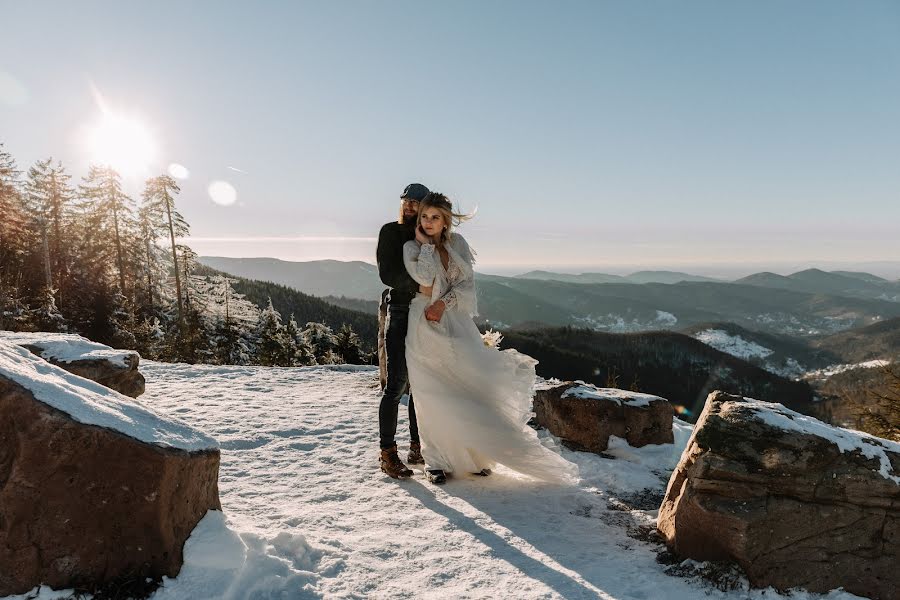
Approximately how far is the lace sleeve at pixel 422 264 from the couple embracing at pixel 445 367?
11 mm

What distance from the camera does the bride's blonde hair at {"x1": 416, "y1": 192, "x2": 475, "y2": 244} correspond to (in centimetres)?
452

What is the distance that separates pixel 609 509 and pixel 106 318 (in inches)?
1409

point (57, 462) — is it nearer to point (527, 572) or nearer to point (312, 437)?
point (527, 572)

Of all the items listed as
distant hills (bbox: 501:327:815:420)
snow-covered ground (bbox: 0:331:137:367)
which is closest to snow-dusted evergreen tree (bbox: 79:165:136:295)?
snow-covered ground (bbox: 0:331:137:367)

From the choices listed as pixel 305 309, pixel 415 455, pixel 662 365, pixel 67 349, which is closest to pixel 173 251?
pixel 67 349

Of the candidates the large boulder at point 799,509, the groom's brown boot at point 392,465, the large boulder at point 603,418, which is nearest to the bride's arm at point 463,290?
the groom's brown boot at point 392,465

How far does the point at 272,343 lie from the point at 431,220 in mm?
30525

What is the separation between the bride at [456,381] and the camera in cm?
467

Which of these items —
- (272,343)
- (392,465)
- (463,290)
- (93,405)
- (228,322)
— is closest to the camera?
(93,405)

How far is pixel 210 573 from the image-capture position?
2.61 metres

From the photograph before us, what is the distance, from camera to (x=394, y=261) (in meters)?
4.65

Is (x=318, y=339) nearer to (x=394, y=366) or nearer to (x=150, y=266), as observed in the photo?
(x=150, y=266)

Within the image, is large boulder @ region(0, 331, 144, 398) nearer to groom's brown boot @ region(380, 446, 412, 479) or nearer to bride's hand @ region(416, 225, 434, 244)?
groom's brown boot @ region(380, 446, 412, 479)

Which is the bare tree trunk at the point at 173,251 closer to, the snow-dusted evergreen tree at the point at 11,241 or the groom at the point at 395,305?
the snow-dusted evergreen tree at the point at 11,241
